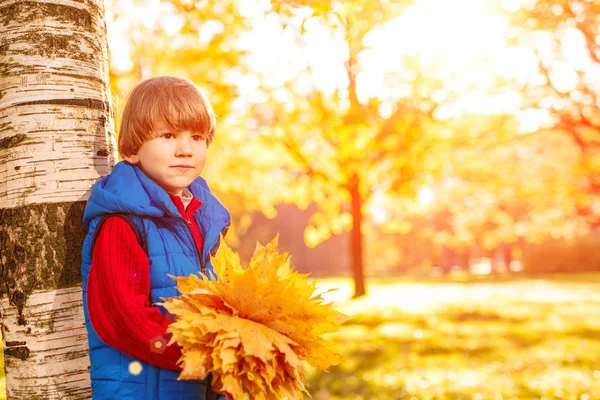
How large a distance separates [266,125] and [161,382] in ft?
38.7

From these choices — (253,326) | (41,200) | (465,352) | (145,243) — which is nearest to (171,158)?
(145,243)

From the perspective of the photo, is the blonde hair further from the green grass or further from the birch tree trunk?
the green grass

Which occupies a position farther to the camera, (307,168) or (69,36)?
(307,168)

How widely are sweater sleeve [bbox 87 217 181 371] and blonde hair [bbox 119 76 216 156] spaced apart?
0.35 m

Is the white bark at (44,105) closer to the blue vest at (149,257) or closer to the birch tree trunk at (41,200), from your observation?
the birch tree trunk at (41,200)

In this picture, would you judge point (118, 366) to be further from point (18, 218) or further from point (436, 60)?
point (436, 60)

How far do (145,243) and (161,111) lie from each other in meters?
0.46

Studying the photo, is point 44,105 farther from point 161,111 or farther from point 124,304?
point 124,304

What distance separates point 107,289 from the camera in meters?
1.72

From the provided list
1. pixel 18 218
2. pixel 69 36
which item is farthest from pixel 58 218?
pixel 69 36

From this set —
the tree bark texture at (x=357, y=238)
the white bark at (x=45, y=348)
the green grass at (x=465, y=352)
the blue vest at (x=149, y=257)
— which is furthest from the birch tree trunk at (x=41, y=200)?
the tree bark texture at (x=357, y=238)

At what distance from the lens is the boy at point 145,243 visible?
5.64 feet

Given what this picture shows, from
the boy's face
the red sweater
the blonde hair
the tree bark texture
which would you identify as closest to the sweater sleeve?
the red sweater

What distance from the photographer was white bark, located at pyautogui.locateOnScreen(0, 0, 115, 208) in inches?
76.9
